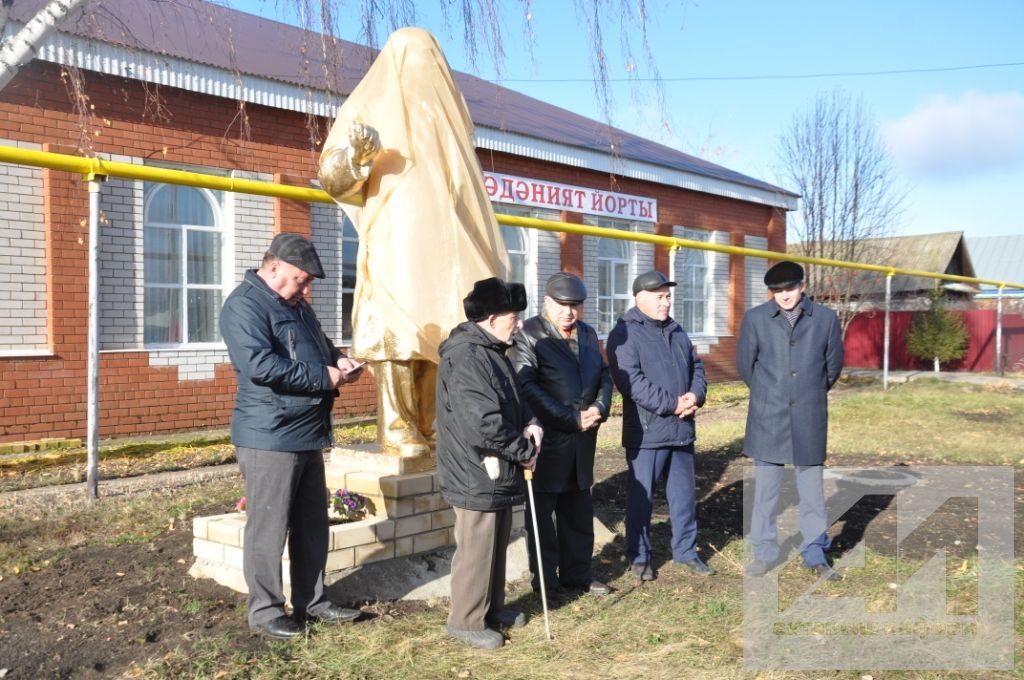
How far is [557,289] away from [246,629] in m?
2.29

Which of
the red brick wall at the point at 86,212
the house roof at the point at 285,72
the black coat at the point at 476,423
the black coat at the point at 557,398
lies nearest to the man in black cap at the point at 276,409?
the black coat at the point at 476,423

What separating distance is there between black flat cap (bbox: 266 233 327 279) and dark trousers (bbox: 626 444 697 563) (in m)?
2.26

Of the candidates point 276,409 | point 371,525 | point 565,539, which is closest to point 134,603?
point 371,525

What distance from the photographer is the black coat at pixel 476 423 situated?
371cm

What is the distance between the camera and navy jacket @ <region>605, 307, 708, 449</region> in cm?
504

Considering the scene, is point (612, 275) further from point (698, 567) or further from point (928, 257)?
point (928, 257)

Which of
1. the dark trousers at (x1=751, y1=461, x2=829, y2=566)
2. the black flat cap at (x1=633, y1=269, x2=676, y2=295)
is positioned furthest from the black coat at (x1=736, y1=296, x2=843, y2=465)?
the black flat cap at (x1=633, y1=269, x2=676, y2=295)

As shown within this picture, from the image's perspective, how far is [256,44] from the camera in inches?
Result: 468

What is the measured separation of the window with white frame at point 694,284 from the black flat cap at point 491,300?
44.3ft

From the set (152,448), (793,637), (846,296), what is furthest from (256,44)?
(846,296)

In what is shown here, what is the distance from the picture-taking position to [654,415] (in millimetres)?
5047

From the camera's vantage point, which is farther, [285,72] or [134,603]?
[285,72]

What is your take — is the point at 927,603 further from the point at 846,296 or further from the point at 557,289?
the point at 846,296

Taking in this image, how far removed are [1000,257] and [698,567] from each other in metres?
47.0
